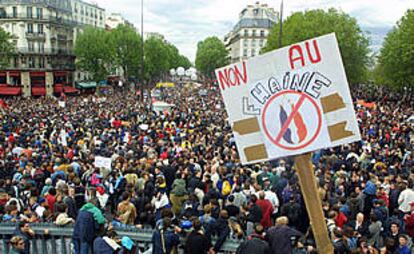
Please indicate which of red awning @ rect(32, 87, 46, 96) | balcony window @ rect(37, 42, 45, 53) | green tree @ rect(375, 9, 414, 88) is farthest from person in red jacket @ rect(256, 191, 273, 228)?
balcony window @ rect(37, 42, 45, 53)

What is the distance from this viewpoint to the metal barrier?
264 inches

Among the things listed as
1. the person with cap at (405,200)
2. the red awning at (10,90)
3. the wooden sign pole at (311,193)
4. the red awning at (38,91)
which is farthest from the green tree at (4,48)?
the wooden sign pole at (311,193)

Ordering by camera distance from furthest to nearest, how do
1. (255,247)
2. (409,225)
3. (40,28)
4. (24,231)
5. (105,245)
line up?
(40,28), (409,225), (24,231), (105,245), (255,247)

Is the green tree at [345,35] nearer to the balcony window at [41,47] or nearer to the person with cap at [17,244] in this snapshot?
the balcony window at [41,47]

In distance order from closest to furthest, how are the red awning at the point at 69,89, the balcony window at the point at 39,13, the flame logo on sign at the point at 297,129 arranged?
the flame logo on sign at the point at 297,129 → the balcony window at the point at 39,13 → the red awning at the point at 69,89

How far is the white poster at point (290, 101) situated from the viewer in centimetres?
394

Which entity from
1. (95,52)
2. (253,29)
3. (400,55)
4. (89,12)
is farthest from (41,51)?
(253,29)

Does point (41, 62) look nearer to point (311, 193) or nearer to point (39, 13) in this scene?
point (39, 13)

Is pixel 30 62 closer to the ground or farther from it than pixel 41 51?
closer to the ground

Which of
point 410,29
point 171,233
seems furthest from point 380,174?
point 410,29

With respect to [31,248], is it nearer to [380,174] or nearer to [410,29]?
[380,174]

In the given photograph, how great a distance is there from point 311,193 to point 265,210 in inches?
145

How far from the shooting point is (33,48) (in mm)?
53594

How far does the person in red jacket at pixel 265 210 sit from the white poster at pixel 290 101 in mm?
3881
